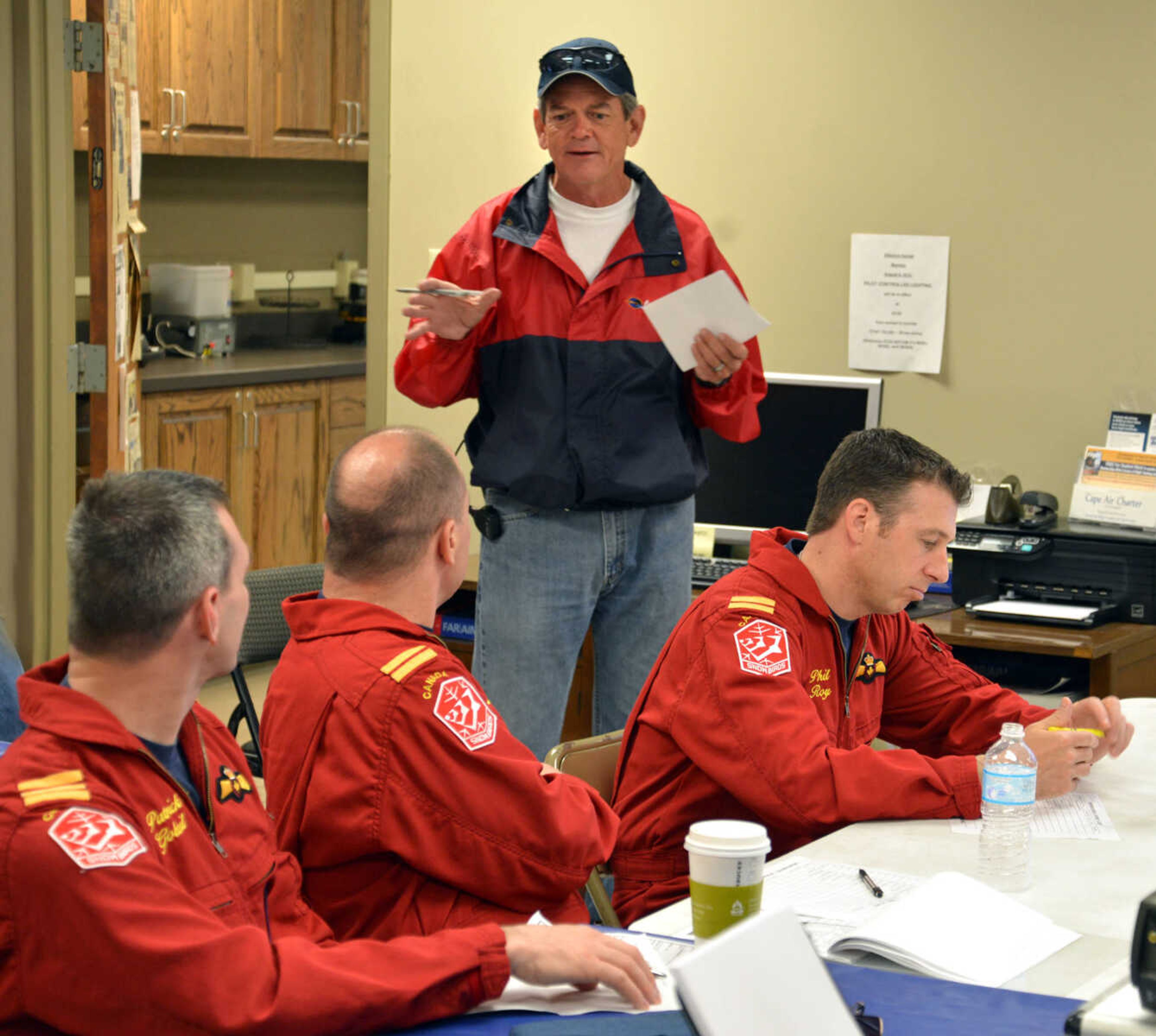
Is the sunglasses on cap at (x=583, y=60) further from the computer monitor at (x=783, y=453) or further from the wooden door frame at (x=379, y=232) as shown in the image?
the wooden door frame at (x=379, y=232)

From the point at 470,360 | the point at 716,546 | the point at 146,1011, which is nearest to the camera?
the point at 146,1011

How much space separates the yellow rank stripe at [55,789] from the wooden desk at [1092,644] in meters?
2.13

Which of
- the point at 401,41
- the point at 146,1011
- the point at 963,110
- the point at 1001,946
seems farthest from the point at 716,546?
the point at 146,1011

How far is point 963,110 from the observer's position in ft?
11.7

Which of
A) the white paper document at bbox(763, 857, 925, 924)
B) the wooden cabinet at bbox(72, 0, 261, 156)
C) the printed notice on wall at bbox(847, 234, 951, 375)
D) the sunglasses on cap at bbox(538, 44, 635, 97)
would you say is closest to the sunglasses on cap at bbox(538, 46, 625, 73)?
the sunglasses on cap at bbox(538, 44, 635, 97)

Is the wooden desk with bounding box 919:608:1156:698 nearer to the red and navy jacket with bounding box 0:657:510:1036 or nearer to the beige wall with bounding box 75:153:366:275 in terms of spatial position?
the red and navy jacket with bounding box 0:657:510:1036

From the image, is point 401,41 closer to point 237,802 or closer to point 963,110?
point 963,110

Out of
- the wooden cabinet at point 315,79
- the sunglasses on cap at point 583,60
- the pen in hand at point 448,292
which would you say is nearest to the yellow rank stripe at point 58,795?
the pen in hand at point 448,292

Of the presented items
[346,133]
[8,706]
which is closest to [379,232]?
[346,133]

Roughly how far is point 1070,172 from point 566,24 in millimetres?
1283

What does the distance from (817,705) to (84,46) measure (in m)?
2.55

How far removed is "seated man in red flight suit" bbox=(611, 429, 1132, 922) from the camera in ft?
6.37

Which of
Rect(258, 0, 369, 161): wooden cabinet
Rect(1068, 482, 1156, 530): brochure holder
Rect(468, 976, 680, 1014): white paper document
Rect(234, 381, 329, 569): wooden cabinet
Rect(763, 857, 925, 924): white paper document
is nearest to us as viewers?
Rect(468, 976, 680, 1014): white paper document

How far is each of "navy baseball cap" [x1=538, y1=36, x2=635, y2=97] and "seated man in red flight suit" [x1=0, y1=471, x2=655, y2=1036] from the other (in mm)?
1502
